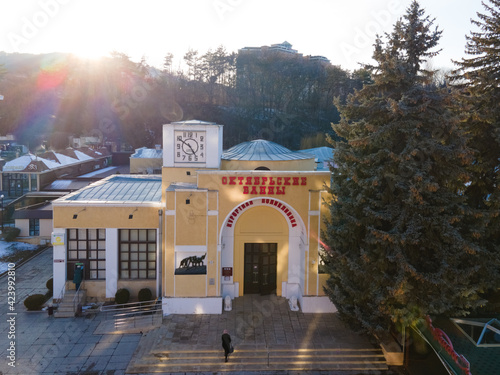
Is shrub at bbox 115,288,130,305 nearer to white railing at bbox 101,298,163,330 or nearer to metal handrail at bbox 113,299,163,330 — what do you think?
white railing at bbox 101,298,163,330

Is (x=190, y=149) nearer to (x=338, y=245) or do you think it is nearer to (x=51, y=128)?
(x=338, y=245)

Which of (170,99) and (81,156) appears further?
(170,99)

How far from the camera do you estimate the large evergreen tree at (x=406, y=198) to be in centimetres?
1142

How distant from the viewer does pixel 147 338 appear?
46.6ft

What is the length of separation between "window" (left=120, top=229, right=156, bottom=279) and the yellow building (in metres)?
0.05

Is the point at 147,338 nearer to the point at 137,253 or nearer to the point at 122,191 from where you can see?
the point at 137,253

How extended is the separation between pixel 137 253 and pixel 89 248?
222 centimetres

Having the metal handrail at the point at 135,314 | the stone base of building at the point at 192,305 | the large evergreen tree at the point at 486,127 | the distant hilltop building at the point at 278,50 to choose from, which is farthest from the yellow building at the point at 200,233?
the distant hilltop building at the point at 278,50

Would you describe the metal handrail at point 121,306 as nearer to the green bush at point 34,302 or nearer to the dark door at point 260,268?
the green bush at point 34,302

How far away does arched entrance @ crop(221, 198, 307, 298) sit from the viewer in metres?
16.7

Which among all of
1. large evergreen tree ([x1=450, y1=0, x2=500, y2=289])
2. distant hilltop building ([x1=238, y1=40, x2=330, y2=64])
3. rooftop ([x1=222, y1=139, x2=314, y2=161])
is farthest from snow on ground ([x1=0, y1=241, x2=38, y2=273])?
distant hilltop building ([x1=238, y1=40, x2=330, y2=64])

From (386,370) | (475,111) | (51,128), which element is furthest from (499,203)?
(51,128)

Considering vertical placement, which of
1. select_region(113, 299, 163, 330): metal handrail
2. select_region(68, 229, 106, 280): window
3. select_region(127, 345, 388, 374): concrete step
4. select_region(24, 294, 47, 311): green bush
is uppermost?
select_region(68, 229, 106, 280): window

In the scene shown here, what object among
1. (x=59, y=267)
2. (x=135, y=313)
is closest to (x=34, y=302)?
(x=59, y=267)
